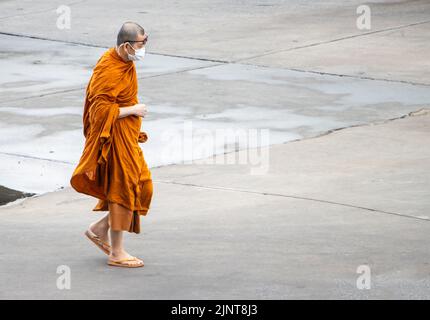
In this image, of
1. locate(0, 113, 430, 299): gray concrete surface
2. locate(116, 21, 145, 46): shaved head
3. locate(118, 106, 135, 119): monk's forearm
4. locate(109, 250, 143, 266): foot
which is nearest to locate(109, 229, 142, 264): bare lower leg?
locate(109, 250, 143, 266): foot

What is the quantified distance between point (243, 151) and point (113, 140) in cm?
462

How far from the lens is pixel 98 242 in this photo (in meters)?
8.84

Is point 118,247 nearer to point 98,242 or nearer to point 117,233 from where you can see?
point 117,233

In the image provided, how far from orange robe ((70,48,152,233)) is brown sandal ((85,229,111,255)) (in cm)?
35

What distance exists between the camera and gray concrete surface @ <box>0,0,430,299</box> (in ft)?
27.5

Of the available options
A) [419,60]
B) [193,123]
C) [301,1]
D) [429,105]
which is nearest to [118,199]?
[193,123]

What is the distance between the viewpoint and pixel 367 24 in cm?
2072

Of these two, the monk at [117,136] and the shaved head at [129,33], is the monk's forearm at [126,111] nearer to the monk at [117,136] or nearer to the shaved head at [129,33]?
the monk at [117,136]

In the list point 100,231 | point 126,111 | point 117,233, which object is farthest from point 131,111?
point 100,231

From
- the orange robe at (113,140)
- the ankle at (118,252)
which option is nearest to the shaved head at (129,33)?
the orange robe at (113,140)

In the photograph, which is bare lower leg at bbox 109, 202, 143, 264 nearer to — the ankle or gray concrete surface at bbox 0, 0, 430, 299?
the ankle

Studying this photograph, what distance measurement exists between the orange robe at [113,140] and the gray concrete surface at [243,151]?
23.2 inches

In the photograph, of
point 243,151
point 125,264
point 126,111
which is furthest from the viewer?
point 243,151
